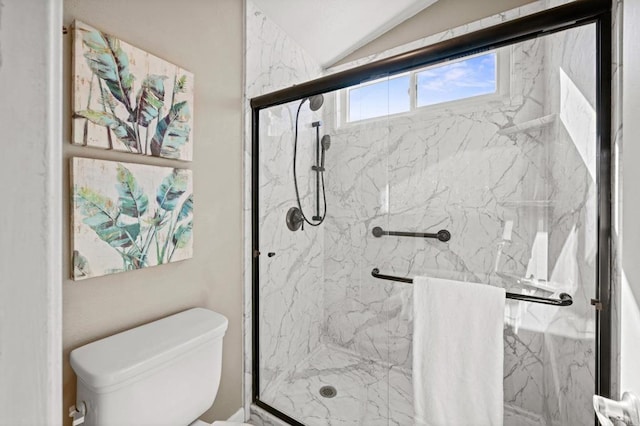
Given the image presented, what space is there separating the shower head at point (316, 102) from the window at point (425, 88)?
15 cm

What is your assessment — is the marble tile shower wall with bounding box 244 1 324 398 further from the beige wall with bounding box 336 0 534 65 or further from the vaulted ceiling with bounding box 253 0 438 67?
the beige wall with bounding box 336 0 534 65

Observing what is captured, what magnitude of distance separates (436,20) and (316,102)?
114 centimetres

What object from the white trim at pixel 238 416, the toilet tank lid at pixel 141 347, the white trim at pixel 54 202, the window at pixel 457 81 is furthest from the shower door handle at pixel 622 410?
the white trim at pixel 238 416

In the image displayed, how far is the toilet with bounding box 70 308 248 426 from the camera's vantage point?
877 millimetres

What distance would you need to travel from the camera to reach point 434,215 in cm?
152

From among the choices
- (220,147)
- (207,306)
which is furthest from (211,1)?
(207,306)

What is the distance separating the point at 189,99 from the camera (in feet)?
4.31

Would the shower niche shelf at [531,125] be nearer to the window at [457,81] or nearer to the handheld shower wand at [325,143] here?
the window at [457,81]

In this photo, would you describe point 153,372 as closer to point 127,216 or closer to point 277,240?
point 127,216

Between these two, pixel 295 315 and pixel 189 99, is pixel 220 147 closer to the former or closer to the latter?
pixel 189 99

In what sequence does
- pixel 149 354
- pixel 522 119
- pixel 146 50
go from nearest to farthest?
pixel 149 354 < pixel 146 50 < pixel 522 119

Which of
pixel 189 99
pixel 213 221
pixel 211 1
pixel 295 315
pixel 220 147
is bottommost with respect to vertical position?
pixel 295 315

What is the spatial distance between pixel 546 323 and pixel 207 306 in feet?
5.07

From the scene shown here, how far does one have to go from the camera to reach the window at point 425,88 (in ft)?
4.35
